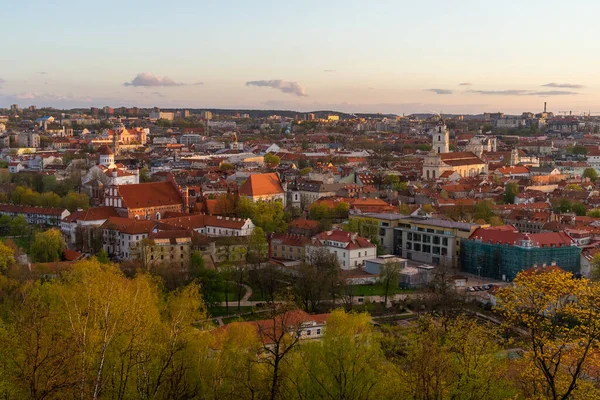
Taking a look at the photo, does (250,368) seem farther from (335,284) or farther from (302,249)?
(302,249)

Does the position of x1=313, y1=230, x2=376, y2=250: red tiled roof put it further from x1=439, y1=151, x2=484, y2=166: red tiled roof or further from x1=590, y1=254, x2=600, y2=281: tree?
x1=439, y1=151, x2=484, y2=166: red tiled roof

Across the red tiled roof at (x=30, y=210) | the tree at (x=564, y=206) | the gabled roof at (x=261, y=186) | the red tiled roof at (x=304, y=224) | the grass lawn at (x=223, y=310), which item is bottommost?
the grass lawn at (x=223, y=310)

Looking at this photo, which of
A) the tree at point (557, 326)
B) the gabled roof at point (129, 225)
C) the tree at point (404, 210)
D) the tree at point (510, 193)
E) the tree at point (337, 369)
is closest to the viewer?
the tree at point (557, 326)

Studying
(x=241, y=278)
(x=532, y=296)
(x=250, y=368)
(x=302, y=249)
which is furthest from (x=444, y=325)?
(x=302, y=249)

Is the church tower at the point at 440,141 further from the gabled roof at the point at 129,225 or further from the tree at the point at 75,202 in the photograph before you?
the gabled roof at the point at 129,225

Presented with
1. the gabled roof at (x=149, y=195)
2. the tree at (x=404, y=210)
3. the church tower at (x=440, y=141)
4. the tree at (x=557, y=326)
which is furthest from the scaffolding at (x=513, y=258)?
the church tower at (x=440, y=141)

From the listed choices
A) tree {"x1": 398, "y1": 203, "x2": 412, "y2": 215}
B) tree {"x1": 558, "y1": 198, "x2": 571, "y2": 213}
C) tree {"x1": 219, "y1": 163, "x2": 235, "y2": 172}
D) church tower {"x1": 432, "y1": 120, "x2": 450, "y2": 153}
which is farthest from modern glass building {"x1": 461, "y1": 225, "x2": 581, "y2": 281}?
church tower {"x1": 432, "y1": 120, "x2": 450, "y2": 153}

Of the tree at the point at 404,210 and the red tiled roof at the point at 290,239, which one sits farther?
the tree at the point at 404,210
